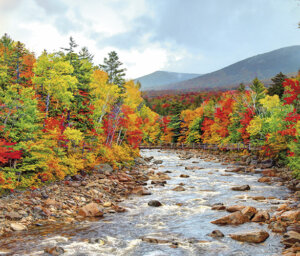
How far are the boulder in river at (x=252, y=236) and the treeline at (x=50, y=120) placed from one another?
11244 mm

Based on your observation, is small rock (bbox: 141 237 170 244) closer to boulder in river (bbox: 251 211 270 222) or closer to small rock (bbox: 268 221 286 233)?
small rock (bbox: 268 221 286 233)

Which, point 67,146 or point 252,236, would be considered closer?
point 252,236

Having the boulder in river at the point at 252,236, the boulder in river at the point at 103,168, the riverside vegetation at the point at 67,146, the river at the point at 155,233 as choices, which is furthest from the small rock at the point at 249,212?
the boulder in river at the point at 103,168

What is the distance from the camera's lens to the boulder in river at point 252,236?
10.4 meters

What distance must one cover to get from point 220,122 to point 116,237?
45.8 m

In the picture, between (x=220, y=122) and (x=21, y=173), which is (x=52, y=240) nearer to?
(x=21, y=173)

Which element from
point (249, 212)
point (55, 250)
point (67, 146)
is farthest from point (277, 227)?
point (67, 146)

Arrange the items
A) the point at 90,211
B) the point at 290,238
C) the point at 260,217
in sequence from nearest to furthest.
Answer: the point at 290,238, the point at 260,217, the point at 90,211

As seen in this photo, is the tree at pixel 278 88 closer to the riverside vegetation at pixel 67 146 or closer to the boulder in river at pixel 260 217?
the riverside vegetation at pixel 67 146

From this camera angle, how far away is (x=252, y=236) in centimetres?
1050

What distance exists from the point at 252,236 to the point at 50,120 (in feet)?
53.5

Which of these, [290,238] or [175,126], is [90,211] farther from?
[175,126]

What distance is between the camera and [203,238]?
35.9 feet

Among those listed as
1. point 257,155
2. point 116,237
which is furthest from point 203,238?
point 257,155
